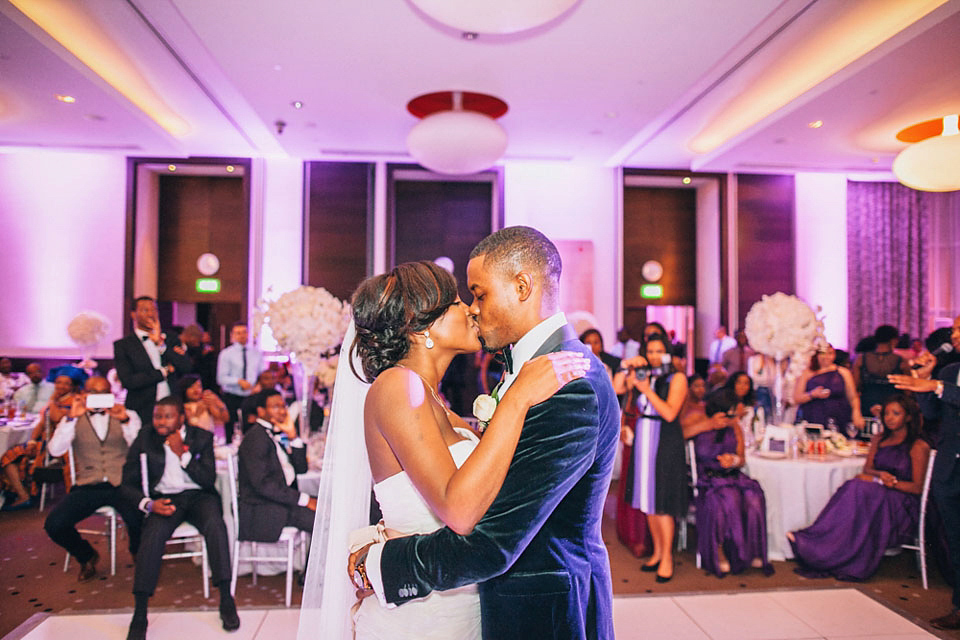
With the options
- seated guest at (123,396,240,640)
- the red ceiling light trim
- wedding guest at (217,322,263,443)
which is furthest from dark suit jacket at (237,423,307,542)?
the red ceiling light trim

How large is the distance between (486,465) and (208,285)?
10421 mm

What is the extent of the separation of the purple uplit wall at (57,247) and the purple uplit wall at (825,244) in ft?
37.0

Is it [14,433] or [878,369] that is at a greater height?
[878,369]

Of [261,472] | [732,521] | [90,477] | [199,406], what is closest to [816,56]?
[732,521]

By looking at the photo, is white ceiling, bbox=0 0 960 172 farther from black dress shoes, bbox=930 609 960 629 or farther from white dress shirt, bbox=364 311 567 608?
black dress shoes, bbox=930 609 960 629

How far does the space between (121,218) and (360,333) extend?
31.9 ft

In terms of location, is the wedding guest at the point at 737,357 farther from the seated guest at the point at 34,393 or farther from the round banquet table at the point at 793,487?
the seated guest at the point at 34,393

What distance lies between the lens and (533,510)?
4.40 ft

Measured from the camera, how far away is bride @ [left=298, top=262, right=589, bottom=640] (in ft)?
4.50

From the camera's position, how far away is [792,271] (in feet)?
33.3

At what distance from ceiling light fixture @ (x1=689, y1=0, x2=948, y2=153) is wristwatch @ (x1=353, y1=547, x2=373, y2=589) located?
17.9 feet

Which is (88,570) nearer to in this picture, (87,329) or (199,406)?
(199,406)

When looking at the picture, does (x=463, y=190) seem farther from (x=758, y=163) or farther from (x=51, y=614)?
(x=51, y=614)

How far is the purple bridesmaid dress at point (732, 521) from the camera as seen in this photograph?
4.52 m
